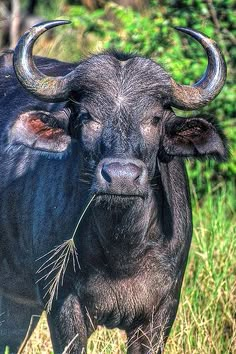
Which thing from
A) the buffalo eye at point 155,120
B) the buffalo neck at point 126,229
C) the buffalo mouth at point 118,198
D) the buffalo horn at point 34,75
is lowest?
the buffalo neck at point 126,229

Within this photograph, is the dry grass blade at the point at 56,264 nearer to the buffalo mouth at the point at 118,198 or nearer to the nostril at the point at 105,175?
the buffalo mouth at the point at 118,198

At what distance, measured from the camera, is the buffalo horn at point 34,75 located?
21.5ft

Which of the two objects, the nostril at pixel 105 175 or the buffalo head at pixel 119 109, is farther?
the buffalo head at pixel 119 109

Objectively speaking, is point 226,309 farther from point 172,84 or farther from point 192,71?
point 192,71

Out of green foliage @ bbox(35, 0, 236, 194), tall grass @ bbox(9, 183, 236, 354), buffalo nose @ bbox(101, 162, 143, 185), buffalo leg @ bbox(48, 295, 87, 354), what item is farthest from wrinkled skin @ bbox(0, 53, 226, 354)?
green foliage @ bbox(35, 0, 236, 194)

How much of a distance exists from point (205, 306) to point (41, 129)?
1.82 metres

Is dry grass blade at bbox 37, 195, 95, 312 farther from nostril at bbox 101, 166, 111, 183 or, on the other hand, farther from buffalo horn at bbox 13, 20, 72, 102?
buffalo horn at bbox 13, 20, 72, 102

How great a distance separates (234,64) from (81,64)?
3.75 meters

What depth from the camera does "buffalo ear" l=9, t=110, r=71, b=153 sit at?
21.9 feet

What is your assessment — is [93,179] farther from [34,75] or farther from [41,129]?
[34,75]

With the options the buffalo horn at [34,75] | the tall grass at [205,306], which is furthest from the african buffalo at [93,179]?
the tall grass at [205,306]

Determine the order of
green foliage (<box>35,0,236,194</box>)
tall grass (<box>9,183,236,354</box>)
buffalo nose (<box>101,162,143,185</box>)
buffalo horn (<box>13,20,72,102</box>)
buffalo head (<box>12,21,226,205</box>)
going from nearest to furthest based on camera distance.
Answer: buffalo nose (<box>101,162,143,185</box>)
buffalo head (<box>12,21,226,205</box>)
buffalo horn (<box>13,20,72,102</box>)
tall grass (<box>9,183,236,354</box>)
green foliage (<box>35,0,236,194</box>)

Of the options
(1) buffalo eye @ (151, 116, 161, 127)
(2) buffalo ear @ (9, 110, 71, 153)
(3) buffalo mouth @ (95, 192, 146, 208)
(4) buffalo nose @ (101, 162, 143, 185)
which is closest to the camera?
(4) buffalo nose @ (101, 162, 143, 185)

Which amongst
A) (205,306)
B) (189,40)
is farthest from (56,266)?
(189,40)
